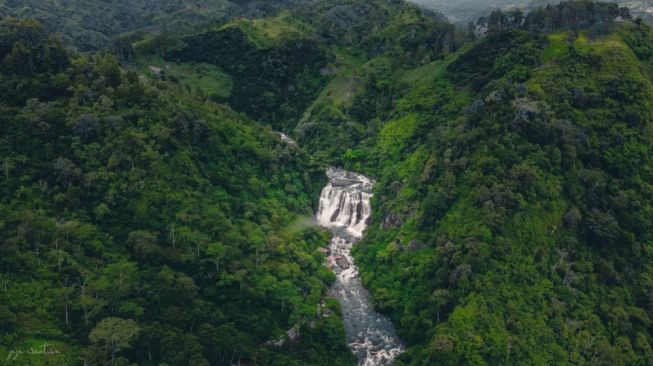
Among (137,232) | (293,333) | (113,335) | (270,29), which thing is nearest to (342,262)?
(293,333)

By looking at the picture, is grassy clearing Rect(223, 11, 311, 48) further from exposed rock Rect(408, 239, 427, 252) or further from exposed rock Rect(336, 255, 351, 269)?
exposed rock Rect(408, 239, 427, 252)

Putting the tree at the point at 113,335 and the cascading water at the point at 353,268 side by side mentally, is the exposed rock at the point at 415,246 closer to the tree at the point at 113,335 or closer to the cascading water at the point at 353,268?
the cascading water at the point at 353,268

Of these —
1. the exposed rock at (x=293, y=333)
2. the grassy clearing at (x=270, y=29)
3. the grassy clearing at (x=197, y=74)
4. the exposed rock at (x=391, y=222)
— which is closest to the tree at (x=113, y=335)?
the exposed rock at (x=293, y=333)

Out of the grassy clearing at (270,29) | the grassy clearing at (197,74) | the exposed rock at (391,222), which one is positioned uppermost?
the grassy clearing at (270,29)

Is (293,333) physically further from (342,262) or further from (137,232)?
(137,232)

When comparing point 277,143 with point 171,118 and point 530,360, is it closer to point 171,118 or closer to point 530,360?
point 171,118

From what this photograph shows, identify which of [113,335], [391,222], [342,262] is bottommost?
[342,262]
